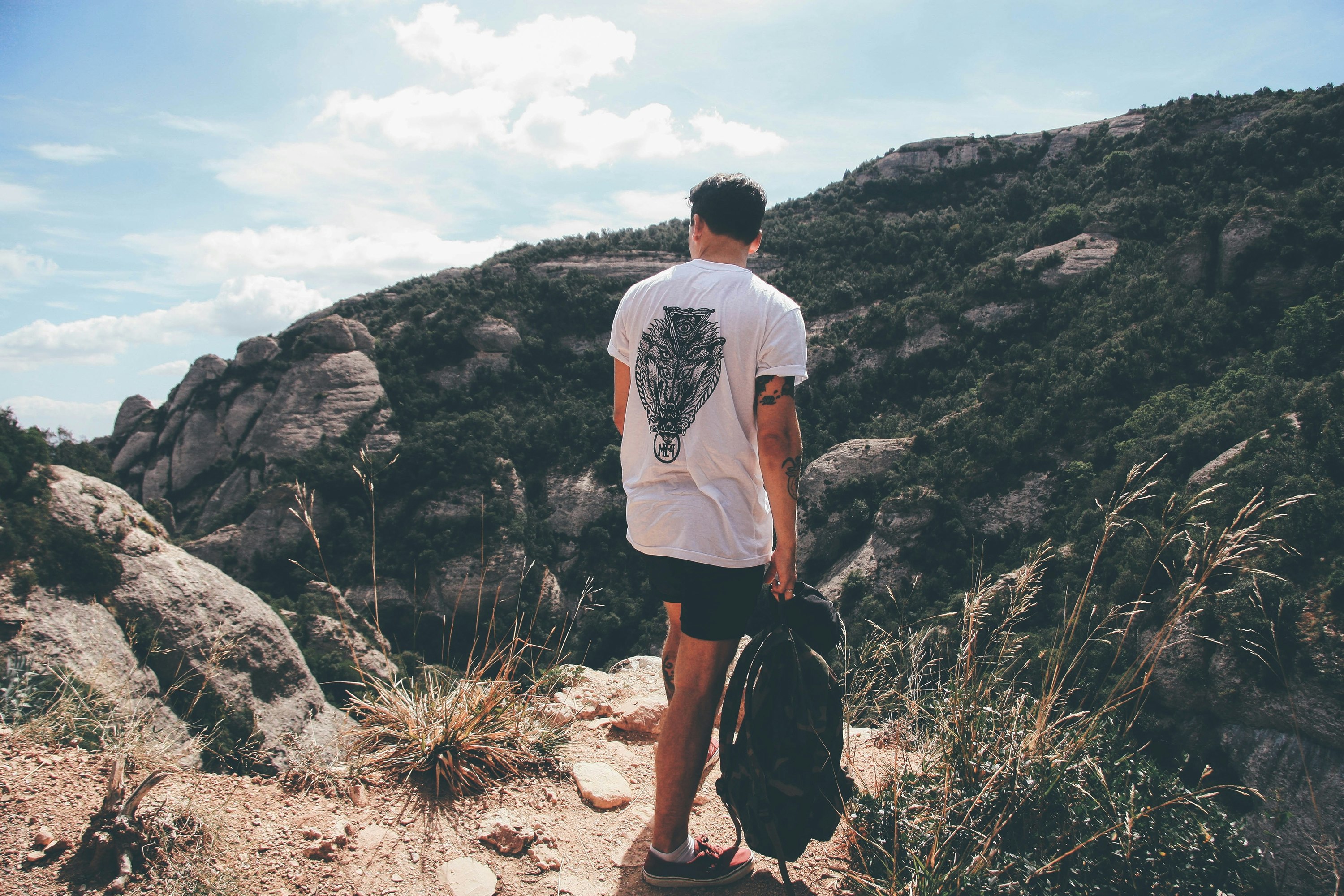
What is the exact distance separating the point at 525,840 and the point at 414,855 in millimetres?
362

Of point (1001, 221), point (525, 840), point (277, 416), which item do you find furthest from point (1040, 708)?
point (1001, 221)

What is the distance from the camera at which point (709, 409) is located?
5.99 ft

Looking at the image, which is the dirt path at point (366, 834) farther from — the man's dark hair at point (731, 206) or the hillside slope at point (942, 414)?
the hillside slope at point (942, 414)

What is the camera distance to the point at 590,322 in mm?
38656

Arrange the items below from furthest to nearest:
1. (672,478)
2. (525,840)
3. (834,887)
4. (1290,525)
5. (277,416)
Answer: (277,416)
(1290,525)
(525,840)
(834,887)
(672,478)

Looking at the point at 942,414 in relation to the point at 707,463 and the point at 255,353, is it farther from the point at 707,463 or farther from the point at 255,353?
the point at 255,353

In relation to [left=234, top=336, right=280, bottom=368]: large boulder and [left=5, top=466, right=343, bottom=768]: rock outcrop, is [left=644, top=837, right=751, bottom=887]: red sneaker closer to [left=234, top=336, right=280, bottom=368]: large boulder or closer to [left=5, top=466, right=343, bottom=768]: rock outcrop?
[left=5, top=466, right=343, bottom=768]: rock outcrop

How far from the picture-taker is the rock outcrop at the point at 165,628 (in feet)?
20.8

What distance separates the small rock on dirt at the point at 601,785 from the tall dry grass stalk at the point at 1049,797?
95 cm

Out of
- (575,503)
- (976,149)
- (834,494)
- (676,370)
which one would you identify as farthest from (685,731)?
(976,149)

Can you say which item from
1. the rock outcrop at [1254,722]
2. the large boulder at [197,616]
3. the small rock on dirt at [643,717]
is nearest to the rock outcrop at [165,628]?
the large boulder at [197,616]

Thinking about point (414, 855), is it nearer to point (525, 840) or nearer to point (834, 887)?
point (525, 840)

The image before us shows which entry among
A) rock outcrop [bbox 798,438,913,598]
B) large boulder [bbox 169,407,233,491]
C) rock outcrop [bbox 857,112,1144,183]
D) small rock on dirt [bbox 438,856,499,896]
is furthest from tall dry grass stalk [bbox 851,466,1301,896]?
rock outcrop [bbox 857,112,1144,183]

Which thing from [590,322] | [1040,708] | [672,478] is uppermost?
[590,322]
